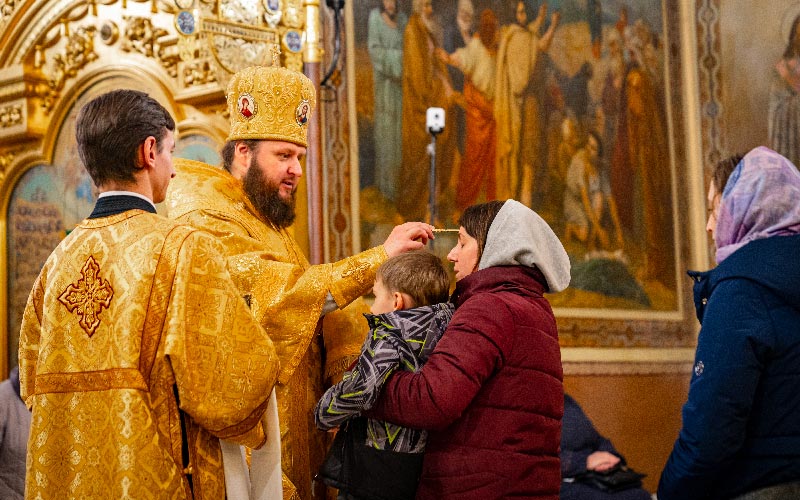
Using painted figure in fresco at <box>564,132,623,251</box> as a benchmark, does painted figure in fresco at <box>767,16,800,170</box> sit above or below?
above

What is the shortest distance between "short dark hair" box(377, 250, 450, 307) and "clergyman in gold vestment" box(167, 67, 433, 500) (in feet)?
1.39

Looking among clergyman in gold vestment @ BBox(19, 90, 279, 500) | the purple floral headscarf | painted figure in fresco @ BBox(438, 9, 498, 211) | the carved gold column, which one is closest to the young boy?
clergyman in gold vestment @ BBox(19, 90, 279, 500)

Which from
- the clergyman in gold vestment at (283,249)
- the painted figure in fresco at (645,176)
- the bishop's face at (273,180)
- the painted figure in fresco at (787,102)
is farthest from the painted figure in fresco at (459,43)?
Answer: the bishop's face at (273,180)

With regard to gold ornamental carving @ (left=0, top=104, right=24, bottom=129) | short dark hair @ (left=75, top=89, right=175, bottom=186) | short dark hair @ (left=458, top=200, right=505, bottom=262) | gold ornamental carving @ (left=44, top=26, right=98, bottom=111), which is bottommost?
short dark hair @ (left=458, top=200, right=505, bottom=262)

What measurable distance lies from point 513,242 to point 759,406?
0.83 metres

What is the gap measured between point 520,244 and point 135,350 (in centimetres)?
111

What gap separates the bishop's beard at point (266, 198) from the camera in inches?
159

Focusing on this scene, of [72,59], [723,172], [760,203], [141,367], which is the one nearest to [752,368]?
[760,203]

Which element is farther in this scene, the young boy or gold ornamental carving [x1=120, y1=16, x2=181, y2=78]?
gold ornamental carving [x1=120, y1=16, x2=181, y2=78]

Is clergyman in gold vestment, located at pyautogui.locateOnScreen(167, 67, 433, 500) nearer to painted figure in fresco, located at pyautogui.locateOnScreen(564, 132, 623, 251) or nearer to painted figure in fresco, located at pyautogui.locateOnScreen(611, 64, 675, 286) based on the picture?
painted figure in fresco, located at pyautogui.locateOnScreen(564, 132, 623, 251)

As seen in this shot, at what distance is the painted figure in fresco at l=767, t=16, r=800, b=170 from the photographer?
910cm

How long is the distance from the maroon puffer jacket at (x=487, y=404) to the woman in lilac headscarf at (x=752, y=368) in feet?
1.35

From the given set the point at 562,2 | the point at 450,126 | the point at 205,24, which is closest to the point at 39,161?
the point at 205,24

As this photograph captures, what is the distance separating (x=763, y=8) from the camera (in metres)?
9.41
